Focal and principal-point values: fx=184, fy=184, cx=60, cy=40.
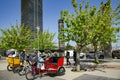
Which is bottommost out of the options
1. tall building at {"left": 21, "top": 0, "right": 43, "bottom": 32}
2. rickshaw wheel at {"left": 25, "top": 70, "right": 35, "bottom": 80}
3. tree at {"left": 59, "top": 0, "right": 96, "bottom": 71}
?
rickshaw wheel at {"left": 25, "top": 70, "right": 35, "bottom": 80}

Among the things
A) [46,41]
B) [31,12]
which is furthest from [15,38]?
[31,12]

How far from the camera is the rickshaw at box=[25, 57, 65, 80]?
41.4 ft

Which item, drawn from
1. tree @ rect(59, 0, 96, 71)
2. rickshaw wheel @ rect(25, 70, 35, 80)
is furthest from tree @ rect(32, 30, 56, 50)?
rickshaw wheel @ rect(25, 70, 35, 80)

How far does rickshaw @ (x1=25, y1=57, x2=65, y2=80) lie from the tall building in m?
106

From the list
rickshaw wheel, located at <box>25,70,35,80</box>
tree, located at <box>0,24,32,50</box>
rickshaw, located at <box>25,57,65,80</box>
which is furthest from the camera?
tree, located at <box>0,24,32,50</box>

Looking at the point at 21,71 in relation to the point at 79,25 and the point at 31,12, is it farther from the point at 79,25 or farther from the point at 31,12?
the point at 31,12

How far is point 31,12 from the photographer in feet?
415

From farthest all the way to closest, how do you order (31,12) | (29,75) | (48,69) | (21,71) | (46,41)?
(31,12)
(46,41)
(21,71)
(48,69)
(29,75)

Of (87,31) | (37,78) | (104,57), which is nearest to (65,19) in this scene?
(87,31)

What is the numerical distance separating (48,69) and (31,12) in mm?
116022

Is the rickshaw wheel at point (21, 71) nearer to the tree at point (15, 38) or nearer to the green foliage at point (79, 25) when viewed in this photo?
the green foliage at point (79, 25)

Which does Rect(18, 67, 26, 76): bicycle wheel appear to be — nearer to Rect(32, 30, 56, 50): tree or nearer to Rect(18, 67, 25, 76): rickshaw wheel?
Rect(18, 67, 25, 76): rickshaw wheel

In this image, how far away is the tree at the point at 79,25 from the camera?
15.5 meters

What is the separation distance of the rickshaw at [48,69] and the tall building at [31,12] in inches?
4172
